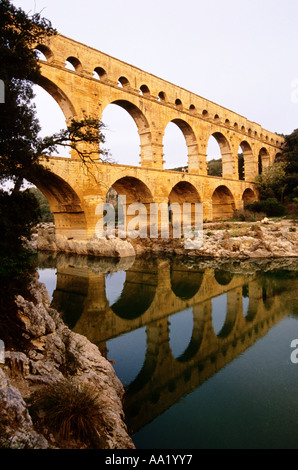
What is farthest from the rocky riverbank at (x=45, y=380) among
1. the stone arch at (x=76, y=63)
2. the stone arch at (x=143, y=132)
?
the stone arch at (x=143, y=132)

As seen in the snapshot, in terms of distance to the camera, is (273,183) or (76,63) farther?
(273,183)

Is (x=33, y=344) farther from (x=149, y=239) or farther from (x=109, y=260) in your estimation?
(x=149, y=239)

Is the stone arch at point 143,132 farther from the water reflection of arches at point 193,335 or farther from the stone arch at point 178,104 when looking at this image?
the water reflection of arches at point 193,335

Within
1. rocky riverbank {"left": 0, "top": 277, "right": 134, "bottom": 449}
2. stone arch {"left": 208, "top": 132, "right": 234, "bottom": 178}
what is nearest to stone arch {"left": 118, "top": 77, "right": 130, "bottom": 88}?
stone arch {"left": 208, "top": 132, "right": 234, "bottom": 178}

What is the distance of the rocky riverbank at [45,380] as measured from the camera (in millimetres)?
2586

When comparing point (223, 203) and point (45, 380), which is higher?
point (223, 203)

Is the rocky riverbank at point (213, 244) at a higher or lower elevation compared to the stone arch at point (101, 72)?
lower

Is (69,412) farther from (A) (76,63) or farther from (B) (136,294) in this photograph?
(A) (76,63)

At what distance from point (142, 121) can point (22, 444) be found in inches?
728

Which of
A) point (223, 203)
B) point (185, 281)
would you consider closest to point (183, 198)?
point (223, 203)

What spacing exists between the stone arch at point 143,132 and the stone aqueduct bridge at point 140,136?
6cm

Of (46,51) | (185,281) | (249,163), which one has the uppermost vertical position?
(46,51)

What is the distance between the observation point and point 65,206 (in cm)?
1532

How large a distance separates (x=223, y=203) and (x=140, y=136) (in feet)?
34.4
